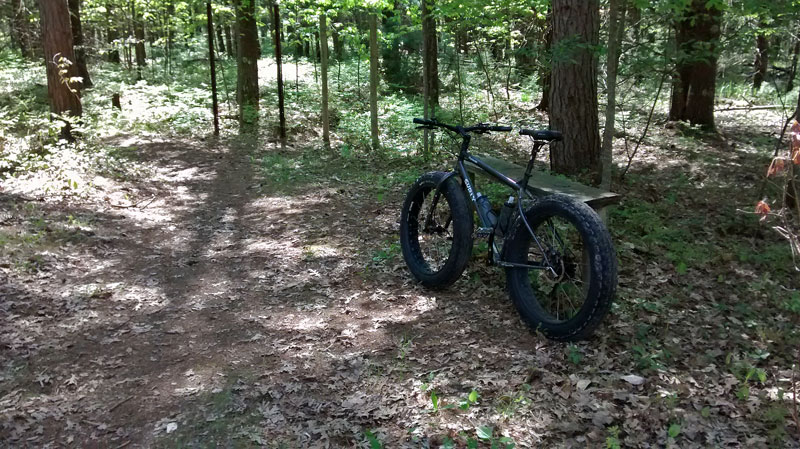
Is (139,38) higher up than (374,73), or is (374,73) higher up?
(139,38)

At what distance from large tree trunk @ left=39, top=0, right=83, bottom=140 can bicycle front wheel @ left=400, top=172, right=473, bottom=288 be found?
7.51 metres

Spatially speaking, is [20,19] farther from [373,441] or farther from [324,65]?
[373,441]

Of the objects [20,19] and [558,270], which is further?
[20,19]

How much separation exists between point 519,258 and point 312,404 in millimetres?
1880

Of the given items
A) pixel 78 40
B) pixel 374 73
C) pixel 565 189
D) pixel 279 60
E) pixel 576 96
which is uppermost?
pixel 78 40

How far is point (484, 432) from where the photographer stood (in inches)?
113

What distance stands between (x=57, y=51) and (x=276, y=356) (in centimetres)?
856

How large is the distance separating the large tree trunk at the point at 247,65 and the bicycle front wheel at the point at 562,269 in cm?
1169

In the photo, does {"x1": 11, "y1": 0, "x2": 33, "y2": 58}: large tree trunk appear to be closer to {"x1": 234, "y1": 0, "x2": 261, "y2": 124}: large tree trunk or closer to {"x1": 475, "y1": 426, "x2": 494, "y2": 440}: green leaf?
{"x1": 234, "y1": 0, "x2": 261, "y2": 124}: large tree trunk

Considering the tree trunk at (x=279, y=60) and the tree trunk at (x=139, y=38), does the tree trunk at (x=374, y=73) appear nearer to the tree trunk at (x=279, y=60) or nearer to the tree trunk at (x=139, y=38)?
the tree trunk at (x=279, y=60)

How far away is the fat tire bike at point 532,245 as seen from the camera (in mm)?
3463

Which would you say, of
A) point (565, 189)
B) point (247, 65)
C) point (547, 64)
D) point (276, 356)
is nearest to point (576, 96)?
point (547, 64)

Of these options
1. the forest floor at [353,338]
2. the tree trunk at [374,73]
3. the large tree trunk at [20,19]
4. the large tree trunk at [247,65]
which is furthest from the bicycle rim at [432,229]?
the large tree trunk at [20,19]

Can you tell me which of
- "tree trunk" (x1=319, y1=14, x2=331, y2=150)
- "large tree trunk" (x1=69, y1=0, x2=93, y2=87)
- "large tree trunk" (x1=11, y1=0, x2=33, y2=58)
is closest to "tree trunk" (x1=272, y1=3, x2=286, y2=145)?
"tree trunk" (x1=319, y1=14, x2=331, y2=150)
